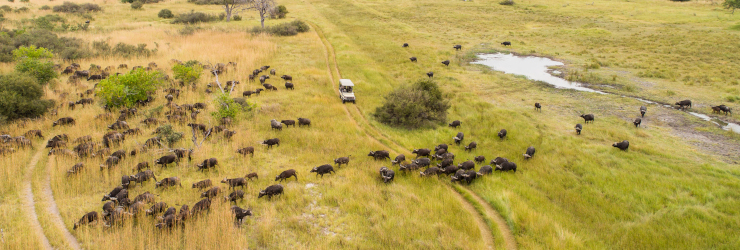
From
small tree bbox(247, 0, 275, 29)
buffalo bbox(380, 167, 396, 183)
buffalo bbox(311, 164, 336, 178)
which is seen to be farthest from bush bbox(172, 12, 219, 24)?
buffalo bbox(380, 167, 396, 183)

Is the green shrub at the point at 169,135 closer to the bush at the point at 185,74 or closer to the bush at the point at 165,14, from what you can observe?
the bush at the point at 185,74

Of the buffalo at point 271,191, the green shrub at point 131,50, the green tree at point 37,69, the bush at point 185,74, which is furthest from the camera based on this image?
the green shrub at point 131,50

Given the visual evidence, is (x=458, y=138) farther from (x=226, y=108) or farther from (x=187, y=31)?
(x=187, y=31)

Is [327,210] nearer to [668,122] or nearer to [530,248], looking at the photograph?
[530,248]

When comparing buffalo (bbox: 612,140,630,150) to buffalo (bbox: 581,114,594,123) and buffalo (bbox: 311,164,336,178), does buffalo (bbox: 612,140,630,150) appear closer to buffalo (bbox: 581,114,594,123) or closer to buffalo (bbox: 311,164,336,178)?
buffalo (bbox: 581,114,594,123)

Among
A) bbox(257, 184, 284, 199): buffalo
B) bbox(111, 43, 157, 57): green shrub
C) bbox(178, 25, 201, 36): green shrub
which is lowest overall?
bbox(257, 184, 284, 199): buffalo

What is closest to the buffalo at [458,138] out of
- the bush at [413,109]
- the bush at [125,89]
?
the bush at [413,109]
